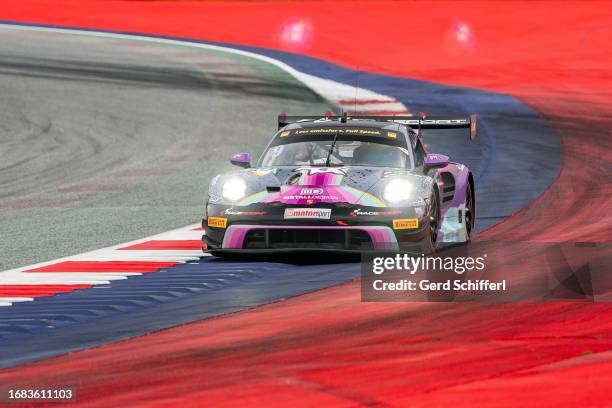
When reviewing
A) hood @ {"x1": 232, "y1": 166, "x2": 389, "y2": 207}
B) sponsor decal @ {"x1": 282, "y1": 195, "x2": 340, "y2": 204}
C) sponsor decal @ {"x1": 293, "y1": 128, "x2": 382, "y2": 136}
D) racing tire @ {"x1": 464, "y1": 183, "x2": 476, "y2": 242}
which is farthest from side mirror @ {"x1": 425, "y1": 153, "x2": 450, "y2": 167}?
sponsor decal @ {"x1": 282, "y1": 195, "x2": 340, "y2": 204}

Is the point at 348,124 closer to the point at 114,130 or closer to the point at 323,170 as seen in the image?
the point at 323,170

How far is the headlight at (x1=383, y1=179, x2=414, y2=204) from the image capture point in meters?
12.2

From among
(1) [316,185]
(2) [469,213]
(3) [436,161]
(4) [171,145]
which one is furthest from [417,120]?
(4) [171,145]

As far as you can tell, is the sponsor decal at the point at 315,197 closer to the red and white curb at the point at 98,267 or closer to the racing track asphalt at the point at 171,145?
the racing track asphalt at the point at 171,145

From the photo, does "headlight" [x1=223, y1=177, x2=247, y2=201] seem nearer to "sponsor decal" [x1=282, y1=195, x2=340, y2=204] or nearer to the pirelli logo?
"sponsor decal" [x1=282, y1=195, x2=340, y2=204]

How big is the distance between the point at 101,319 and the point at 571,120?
1884cm

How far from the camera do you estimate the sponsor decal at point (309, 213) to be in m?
12.0

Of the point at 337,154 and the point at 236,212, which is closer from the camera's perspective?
the point at 236,212

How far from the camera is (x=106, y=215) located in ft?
55.0

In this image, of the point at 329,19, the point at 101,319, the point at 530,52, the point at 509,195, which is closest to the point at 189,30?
the point at 329,19

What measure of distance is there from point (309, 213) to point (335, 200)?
0.82 feet

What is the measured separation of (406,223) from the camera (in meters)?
12.1

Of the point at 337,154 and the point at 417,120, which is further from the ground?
the point at 417,120

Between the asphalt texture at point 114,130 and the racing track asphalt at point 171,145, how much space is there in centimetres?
6
